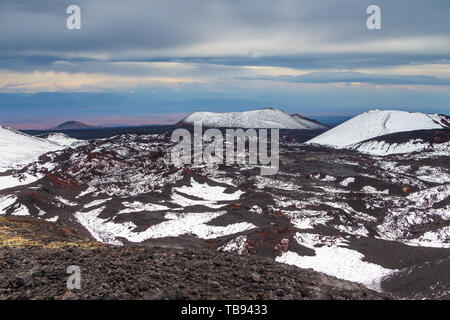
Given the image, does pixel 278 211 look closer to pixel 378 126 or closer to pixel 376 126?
pixel 378 126

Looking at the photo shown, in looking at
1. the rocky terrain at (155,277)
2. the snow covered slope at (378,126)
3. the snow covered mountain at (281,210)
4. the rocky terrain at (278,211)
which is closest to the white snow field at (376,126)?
the snow covered slope at (378,126)

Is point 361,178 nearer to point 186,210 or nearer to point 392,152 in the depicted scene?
point 186,210

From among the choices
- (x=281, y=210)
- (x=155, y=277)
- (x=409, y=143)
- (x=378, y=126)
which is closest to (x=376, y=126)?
(x=378, y=126)
